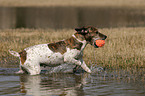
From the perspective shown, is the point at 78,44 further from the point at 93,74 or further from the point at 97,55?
the point at 97,55

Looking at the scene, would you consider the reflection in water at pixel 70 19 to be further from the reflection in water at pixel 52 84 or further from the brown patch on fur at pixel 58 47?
the reflection in water at pixel 52 84

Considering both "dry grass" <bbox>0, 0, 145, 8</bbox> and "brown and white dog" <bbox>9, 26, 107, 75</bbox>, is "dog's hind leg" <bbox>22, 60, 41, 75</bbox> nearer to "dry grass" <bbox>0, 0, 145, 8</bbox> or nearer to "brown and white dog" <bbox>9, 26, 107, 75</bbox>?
"brown and white dog" <bbox>9, 26, 107, 75</bbox>

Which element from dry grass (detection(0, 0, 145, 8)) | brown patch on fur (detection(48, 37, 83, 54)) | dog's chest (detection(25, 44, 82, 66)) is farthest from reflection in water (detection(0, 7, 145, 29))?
dog's chest (detection(25, 44, 82, 66))

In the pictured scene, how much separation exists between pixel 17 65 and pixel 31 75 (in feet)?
6.83

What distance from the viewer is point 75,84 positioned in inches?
365

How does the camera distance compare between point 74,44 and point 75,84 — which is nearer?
point 75,84

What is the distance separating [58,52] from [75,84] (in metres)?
1.39

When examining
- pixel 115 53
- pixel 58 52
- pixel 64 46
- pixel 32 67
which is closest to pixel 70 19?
pixel 115 53

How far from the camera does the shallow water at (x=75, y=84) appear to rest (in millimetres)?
8250

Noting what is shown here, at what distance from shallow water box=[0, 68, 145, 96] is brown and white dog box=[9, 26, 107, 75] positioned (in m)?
0.40
